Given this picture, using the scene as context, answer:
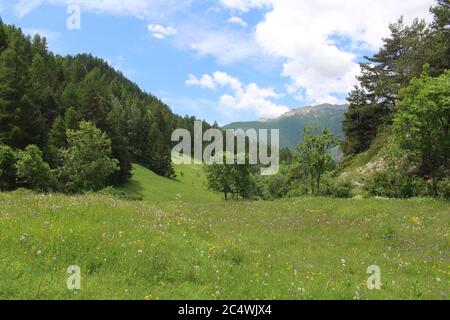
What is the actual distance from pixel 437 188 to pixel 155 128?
125450 mm

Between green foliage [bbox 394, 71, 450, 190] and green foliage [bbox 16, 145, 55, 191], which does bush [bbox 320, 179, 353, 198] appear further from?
green foliage [bbox 16, 145, 55, 191]

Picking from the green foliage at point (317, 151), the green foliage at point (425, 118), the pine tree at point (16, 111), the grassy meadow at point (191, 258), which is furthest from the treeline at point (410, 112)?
the pine tree at point (16, 111)

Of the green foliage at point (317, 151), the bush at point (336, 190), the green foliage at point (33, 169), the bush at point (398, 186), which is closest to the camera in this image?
the bush at point (398, 186)

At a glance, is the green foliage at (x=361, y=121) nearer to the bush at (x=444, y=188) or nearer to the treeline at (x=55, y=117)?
the bush at (x=444, y=188)

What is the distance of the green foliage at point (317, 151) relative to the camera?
1642 inches

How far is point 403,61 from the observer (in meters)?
50.3

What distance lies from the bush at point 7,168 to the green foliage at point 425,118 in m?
51.7

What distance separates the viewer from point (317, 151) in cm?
4200

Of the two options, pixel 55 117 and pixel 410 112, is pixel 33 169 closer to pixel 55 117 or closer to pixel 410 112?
pixel 410 112

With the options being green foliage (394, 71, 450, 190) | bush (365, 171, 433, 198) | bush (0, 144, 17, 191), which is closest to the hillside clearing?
green foliage (394, 71, 450, 190)

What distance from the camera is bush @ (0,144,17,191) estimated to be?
54.2m

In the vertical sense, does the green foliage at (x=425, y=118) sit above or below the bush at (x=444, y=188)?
above

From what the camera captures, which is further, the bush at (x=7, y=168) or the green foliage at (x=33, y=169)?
the bush at (x=7, y=168)
